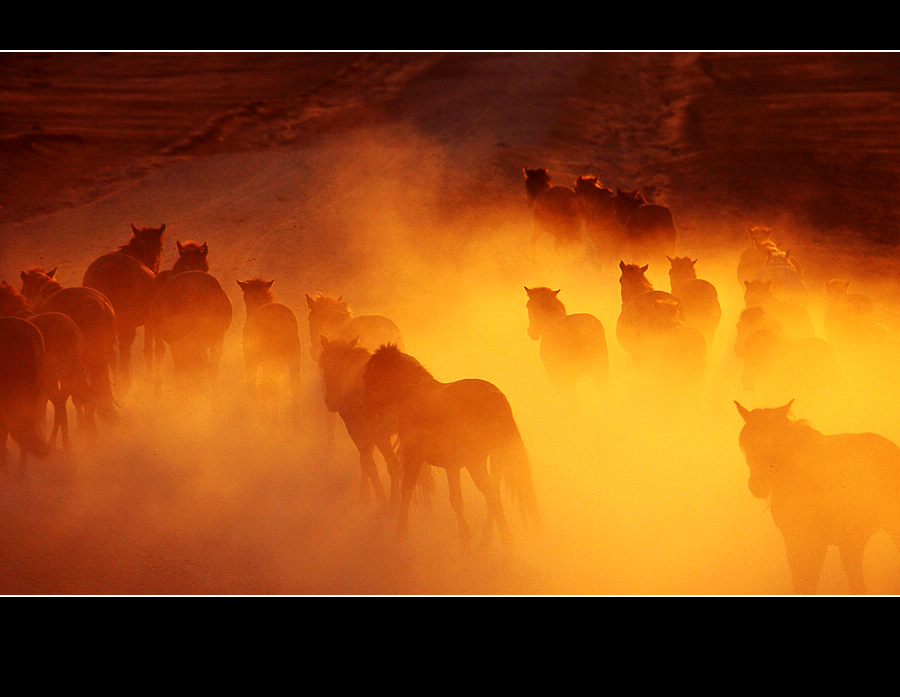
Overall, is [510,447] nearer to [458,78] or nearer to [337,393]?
[337,393]

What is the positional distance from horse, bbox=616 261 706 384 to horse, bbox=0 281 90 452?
6818 millimetres

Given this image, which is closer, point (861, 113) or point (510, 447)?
point (510, 447)

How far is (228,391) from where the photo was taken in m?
11.0

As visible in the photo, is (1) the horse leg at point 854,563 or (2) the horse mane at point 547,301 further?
(2) the horse mane at point 547,301

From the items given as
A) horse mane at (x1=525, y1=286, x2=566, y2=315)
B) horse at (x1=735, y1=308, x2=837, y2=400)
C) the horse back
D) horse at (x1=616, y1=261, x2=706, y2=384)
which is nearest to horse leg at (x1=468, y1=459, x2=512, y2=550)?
horse at (x1=616, y1=261, x2=706, y2=384)

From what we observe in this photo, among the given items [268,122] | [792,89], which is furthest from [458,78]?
[792,89]

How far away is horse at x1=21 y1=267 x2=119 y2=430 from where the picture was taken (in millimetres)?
9836

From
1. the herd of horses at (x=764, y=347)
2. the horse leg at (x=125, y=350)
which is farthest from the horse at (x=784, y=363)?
the horse leg at (x=125, y=350)

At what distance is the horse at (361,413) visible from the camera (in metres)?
8.06

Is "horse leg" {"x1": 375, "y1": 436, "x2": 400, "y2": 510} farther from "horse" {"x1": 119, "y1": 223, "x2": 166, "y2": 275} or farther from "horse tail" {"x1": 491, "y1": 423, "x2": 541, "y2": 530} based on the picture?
"horse" {"x1": 119, "y1": 223, "x2": 166, "y2": 275}

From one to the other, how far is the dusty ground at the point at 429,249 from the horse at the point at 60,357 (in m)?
0.56

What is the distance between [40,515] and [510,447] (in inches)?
200

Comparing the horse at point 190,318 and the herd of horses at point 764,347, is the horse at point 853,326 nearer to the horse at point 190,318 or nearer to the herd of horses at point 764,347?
the herd of horses at point 764,347

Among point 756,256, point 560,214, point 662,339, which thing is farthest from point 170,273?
point 756,256
